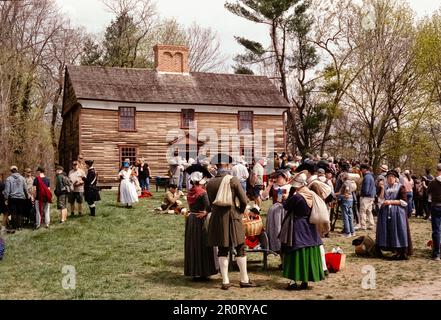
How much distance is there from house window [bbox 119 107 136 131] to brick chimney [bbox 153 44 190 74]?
4.33 metres

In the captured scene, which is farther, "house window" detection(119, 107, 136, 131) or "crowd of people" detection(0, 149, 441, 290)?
"house window" detection(119, 107, 136, 131)

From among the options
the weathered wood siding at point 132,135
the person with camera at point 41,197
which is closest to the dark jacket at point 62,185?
the person with camera at point 41,197

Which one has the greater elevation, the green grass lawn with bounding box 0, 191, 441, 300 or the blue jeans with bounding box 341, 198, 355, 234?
the blue jeans with bounding box 341, 198, 355, 234

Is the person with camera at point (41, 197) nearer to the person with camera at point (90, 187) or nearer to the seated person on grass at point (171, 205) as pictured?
the person with camera at point (90, 187)

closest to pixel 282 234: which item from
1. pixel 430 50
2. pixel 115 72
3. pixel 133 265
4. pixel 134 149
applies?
pixel 133 265

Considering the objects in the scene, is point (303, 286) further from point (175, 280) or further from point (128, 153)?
point (128, 153)

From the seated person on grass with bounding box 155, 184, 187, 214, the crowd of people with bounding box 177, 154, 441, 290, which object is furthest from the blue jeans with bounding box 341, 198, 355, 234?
the seated person on grass with bounding box 155, 184, 187, 214

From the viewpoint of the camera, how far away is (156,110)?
3262cm

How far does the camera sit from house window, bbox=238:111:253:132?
113 ft

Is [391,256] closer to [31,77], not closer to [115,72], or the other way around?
[115,72]

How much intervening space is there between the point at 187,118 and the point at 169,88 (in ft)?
7.39

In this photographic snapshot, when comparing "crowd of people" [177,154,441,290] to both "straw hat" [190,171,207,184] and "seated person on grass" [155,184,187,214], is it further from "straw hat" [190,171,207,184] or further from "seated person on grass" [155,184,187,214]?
"seated person on grass" [155,184,187,214]
